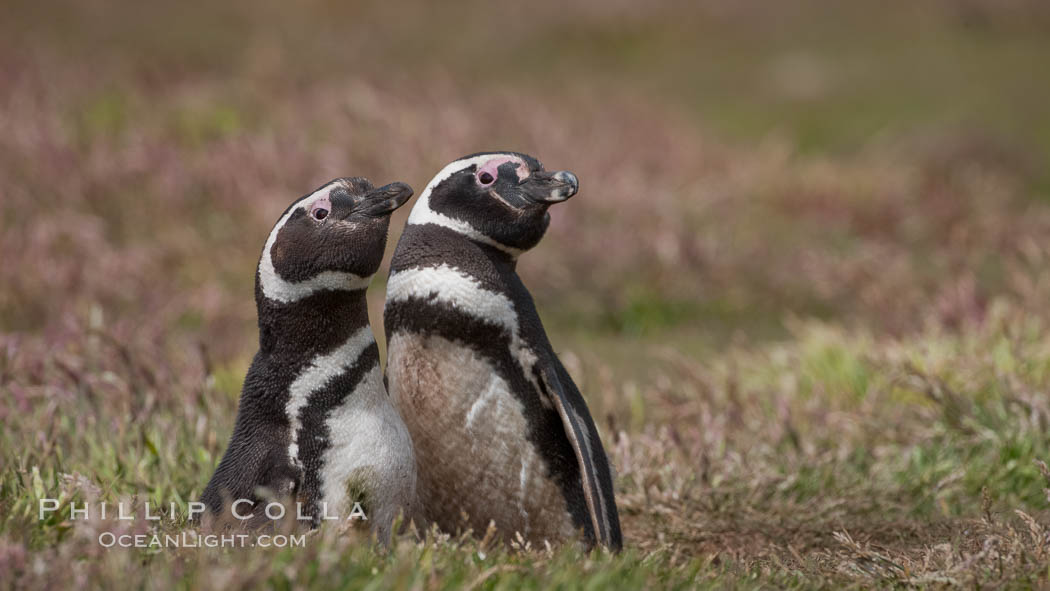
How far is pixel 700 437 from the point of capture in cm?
627

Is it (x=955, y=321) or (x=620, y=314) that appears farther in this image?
(x=620, y=314)

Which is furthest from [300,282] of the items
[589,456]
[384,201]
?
[589,456]

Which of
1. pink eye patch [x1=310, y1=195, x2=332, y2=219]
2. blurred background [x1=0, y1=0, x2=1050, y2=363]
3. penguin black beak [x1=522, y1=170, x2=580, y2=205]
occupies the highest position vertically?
pink eye patch [x1=310, y1=195, x2=332, y2=219]

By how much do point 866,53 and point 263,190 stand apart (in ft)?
44.5

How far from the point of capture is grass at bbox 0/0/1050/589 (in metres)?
4.34

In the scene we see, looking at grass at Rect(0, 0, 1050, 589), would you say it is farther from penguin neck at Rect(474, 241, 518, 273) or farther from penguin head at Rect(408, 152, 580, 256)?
penguin head at Rect(408, 152, 580, 256)

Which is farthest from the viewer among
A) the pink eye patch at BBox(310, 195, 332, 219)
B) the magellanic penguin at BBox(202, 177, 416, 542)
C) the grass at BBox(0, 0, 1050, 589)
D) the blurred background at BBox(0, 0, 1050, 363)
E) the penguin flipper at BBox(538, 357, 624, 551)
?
the blurred background at BBox(0, 0, 1050, 363)

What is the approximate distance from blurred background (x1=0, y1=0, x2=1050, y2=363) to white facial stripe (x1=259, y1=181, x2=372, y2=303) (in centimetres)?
379

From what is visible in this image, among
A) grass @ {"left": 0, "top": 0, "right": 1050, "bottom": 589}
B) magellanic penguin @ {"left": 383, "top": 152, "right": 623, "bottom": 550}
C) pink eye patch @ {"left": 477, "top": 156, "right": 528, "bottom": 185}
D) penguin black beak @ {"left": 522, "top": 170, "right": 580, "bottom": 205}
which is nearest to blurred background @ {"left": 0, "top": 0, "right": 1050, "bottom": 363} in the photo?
grass @ {"left": 0, "top": 0, "right": 1050, "bottom": 589}

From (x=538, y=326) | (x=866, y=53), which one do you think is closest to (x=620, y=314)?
(x=538, y=326)

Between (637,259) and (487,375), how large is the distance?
6748mm

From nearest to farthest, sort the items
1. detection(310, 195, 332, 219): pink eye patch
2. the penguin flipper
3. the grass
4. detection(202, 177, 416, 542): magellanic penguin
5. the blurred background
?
detection(202, 177, 416, 542): magellanic penguin → detection(310, 195, 332, 219): pink eye patch → the penguin flipper → the grass → the blurred background

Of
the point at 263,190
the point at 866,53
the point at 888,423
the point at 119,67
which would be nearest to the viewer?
the point at 888,423

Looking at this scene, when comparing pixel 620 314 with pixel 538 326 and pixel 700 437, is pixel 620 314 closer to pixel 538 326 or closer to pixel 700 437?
pixel 700 437
